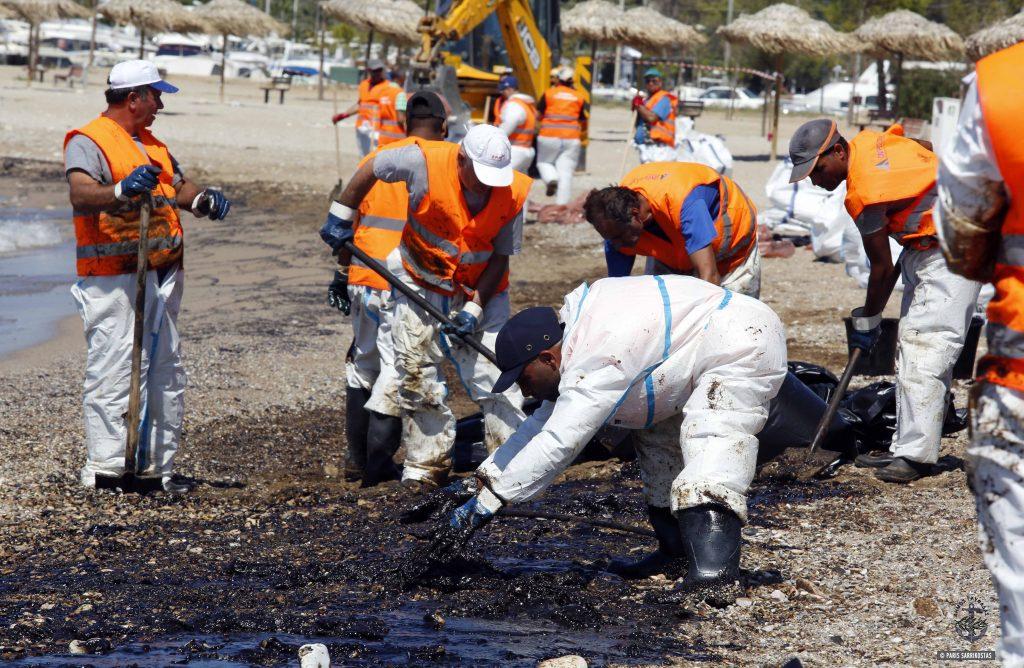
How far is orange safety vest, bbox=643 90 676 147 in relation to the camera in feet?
49.1

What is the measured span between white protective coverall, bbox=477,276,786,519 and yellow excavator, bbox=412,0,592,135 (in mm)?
10704

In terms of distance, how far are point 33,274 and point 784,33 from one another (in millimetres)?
14491

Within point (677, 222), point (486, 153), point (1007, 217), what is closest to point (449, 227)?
point (486, 153)

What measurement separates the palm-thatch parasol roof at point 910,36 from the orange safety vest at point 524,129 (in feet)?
36.1

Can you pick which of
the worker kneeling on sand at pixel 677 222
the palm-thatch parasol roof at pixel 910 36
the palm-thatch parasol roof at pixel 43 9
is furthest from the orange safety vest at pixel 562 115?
the palm-thatch parasol roof at pixel 43 9

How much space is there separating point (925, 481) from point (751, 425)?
2.10 metres

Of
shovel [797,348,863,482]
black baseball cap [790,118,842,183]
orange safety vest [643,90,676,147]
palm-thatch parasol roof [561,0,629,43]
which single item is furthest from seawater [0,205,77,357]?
palm-thatch parasol roof [561,0,629,43]

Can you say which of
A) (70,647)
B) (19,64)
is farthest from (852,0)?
(70,647)

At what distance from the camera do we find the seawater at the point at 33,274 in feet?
30.6

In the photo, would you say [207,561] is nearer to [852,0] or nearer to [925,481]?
[925,481]

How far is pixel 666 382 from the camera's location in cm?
382

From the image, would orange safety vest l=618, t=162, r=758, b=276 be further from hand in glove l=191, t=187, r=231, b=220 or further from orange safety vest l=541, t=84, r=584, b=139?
orange safety vest l=541, t=84, r=584, b=139

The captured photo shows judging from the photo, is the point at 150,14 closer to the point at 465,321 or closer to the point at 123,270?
the point at 123,270

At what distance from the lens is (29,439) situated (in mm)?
6184
